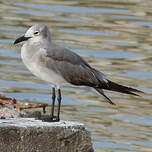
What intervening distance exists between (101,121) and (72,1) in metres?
8.65

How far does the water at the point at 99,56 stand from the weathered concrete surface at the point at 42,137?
1.22m

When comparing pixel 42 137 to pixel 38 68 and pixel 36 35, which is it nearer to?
pixel 38 68

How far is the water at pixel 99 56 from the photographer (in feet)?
38.6

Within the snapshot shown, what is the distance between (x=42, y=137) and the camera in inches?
293

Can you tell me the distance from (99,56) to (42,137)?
27.7ft

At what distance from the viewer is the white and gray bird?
26.5 feet

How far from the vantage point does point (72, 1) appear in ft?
66.9

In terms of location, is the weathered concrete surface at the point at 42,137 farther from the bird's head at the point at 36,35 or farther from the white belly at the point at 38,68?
the bird's head at the point at 36,35

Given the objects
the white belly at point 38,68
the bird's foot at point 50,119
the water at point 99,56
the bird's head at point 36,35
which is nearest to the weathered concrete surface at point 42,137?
the bird's foot at point 50,119

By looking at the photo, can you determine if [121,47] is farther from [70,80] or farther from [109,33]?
[70,80]

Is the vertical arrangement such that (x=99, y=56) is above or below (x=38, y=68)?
below

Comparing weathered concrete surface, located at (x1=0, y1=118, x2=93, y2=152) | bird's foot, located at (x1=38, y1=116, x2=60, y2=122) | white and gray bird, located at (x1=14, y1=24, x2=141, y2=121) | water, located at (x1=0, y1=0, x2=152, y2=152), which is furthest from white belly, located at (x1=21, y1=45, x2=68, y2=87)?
water, located at (x1=0, y1=0, x2=152, y2=152)

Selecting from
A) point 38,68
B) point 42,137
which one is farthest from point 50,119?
point 42,137

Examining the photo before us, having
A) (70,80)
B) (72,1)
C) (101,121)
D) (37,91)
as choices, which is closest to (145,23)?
(72,1)
